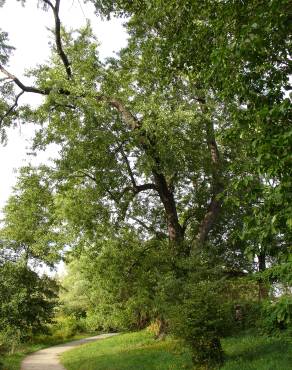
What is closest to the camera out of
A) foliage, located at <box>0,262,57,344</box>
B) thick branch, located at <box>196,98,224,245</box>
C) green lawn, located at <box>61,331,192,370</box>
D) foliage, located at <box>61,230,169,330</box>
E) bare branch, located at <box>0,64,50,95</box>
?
green lawn, located at <box>61,331,192,370</box>

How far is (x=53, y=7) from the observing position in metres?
15.9

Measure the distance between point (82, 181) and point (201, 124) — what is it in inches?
257

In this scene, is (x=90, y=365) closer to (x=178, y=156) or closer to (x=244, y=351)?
(x=244, y=351)

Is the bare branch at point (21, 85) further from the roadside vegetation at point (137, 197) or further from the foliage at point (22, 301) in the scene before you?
the foliage at point (22, 301)

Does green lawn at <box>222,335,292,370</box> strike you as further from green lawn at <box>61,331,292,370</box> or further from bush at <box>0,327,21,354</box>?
bush at <box>0,327,21,354</box>

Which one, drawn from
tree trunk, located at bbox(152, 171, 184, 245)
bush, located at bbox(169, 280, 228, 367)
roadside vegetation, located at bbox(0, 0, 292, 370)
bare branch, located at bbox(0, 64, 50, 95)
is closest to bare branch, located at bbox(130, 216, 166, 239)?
roadside vegetation, located at bbox(0, 0, 292, 370)

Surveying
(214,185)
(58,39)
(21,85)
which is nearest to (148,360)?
(214,185)

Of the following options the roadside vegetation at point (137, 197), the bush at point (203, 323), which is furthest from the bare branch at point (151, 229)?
the bush at point (203, 323)

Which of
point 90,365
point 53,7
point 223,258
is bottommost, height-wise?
point 90,365

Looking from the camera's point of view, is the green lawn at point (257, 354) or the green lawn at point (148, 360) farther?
the green lawn at point (148, 360)

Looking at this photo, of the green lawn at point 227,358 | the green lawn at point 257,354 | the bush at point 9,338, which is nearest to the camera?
the green lawn at point 257,354

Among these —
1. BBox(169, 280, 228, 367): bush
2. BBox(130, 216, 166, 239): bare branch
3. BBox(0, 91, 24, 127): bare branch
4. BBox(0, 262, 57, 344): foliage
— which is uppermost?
BBox(0, 91, 24, 127): bare branch

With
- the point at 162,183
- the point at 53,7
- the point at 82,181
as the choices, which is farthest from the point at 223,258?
the point at 53,7

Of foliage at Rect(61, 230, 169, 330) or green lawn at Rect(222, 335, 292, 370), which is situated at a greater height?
foliage at Rect(61, 230, 169, 330)
